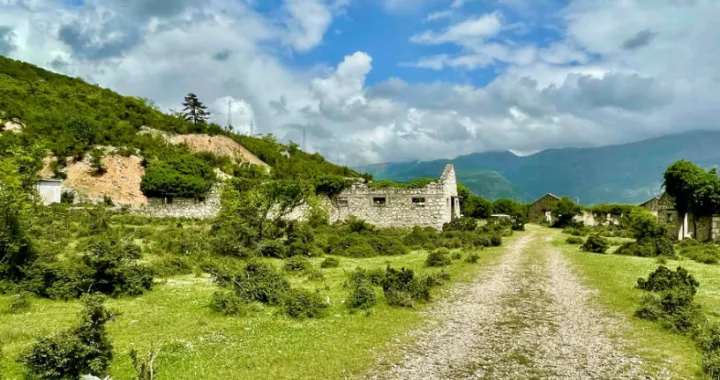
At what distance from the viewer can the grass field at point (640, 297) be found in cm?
997

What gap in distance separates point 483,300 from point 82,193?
47.7 m

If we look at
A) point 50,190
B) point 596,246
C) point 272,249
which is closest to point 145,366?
point 272,249

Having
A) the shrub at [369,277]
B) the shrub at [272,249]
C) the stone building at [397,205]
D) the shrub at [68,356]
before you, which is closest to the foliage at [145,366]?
the shrub at [68,356]

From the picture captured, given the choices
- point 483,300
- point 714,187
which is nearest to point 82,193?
point 483,300

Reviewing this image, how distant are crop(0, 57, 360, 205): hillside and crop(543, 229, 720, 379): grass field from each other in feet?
91.0

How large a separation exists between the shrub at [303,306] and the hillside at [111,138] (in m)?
31.6

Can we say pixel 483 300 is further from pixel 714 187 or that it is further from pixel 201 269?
pixel 714 187

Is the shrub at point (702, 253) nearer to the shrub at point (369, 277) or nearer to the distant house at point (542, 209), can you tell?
the shrub at point (369, 277)

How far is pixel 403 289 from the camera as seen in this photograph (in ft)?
50.6

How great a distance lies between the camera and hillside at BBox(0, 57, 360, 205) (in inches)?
2077

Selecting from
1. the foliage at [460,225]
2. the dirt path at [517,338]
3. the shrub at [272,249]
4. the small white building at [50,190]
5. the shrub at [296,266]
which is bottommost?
the dirt path at [517,338]

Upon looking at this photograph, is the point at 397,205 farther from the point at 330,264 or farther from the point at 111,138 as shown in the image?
the point at 111,138

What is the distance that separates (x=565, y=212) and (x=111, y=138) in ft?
195

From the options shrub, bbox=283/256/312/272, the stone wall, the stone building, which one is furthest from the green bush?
the stone wall
